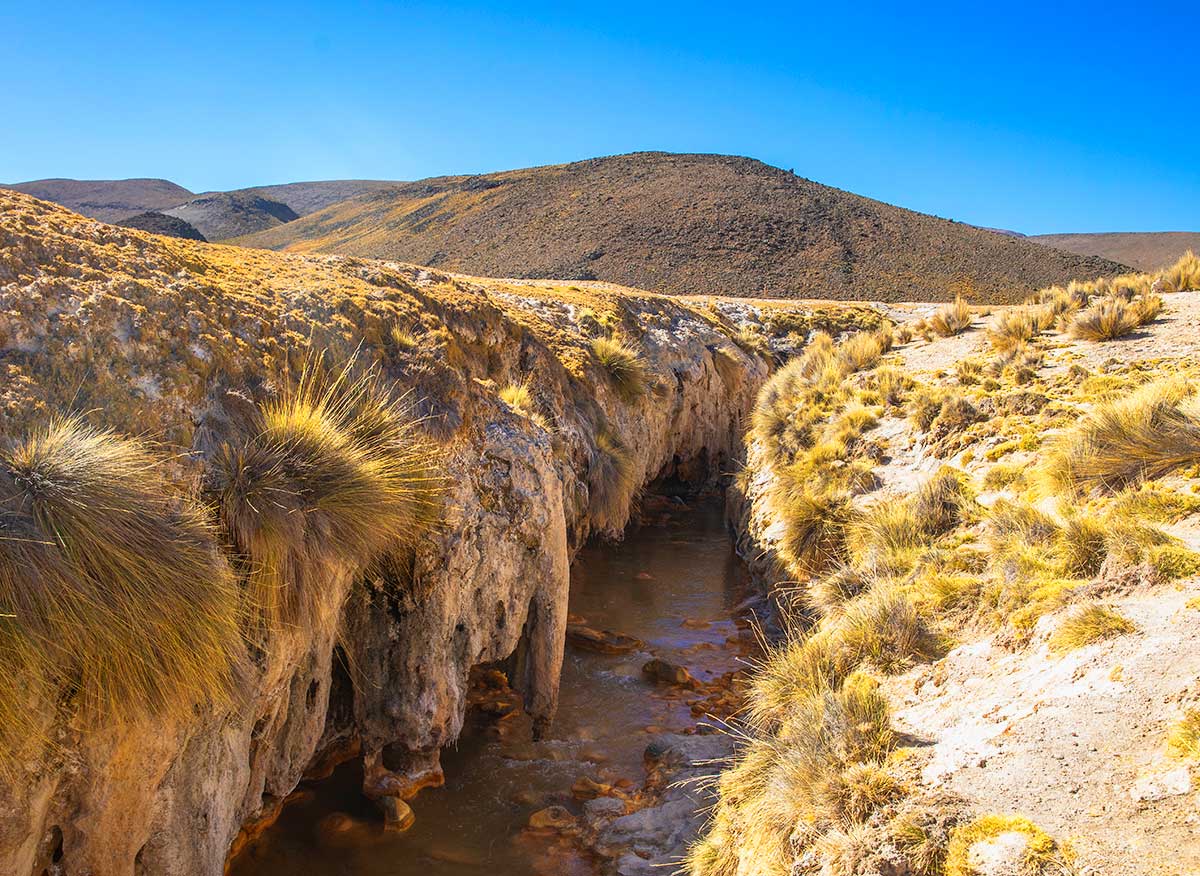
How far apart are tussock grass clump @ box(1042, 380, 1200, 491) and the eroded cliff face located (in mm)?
4470

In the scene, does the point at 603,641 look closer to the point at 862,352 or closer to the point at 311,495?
the point at 311,495

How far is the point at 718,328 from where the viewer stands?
20.3 meters

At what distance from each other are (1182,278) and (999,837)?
13.9 meters

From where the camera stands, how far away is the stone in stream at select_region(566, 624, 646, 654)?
9.28 metres

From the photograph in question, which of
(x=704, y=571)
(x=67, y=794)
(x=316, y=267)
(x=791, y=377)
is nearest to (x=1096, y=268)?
(x=791, y=377)

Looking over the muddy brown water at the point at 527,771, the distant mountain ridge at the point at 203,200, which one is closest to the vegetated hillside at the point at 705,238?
the distant mountain ridge at the point at 203,200

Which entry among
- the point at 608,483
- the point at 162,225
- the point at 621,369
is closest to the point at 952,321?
the point at 621,369

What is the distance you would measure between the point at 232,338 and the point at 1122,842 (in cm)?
579

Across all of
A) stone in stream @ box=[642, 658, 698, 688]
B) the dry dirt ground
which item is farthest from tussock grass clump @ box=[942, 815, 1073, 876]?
stone in stream @ box=[642, 658, 698, 688]

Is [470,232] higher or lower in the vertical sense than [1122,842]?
higher

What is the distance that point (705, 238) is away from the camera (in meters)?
55.5

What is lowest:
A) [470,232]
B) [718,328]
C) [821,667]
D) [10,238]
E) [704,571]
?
[704,571]

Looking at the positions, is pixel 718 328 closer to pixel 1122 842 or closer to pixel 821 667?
pixel 821 667

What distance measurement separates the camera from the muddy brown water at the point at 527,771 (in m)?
5.66
